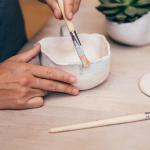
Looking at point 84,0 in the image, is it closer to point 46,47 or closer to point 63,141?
point 46,47

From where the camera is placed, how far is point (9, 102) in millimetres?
467

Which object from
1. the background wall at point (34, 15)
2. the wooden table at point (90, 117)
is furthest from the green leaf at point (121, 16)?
the background wall at point (34, 15)

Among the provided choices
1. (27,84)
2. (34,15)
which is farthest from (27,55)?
(34,15)

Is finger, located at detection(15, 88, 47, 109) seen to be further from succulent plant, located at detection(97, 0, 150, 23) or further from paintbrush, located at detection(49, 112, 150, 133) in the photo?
succulent plant, located at detection(97, 0, 150, 23)

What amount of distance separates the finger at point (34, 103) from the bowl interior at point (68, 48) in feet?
0.55

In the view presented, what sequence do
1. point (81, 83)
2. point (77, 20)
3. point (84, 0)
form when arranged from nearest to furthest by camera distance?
point (81, 83)
point (77, 20)
point (84, 0)

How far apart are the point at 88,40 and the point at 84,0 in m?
0.61

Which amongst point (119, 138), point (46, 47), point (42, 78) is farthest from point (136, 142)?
point (46, 47)

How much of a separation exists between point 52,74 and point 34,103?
0.09m

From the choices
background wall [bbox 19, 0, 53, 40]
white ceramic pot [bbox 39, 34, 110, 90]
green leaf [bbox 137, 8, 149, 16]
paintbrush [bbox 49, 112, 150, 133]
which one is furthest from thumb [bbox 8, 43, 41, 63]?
background wall [bbox 19, 0, 53, 40]

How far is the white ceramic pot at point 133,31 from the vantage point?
2.10ft

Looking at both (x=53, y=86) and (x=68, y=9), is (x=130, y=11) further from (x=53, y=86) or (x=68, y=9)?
(x=53, y=86)

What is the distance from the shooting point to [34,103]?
0.47 meters

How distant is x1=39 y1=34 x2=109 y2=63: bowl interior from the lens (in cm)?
60
